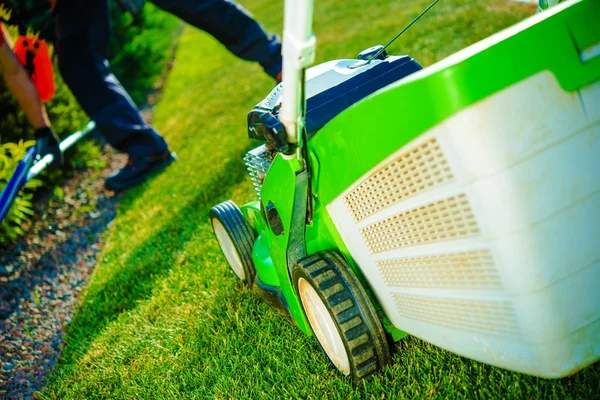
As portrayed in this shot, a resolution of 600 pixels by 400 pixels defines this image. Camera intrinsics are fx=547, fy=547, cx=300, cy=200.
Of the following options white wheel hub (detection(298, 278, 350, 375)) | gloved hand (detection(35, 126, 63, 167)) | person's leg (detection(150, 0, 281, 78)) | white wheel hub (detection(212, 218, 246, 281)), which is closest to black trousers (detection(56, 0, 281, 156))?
person's leg (detection(150, 0, 281, 78))

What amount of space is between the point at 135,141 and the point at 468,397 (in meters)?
3.18

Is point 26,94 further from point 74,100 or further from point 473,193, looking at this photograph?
point 473,193

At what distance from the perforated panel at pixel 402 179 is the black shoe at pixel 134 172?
117 inches

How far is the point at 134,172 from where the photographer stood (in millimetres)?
4074

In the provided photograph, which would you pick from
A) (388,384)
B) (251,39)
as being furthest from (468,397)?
(251,39)

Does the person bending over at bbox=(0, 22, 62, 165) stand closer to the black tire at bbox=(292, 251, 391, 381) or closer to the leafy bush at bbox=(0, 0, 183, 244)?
the leafy bush at bbox=(0, 0, 183, 244)

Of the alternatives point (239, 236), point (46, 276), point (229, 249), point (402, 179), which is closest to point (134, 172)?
point (46, 276)

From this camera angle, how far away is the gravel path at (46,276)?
245cm

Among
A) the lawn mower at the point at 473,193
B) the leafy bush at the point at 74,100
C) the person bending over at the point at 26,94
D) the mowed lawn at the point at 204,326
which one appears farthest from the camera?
the leafy bush at the point at 74,100

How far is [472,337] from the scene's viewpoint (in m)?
1.27

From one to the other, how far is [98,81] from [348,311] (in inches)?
119

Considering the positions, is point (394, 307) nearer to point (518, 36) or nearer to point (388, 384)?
point (388, 384)

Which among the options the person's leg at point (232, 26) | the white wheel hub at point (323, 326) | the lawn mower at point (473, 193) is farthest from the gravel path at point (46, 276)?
the lawn mower at point (473, 193)

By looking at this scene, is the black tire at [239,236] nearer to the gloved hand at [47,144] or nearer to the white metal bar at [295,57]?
the white metal bar at [295,57]
